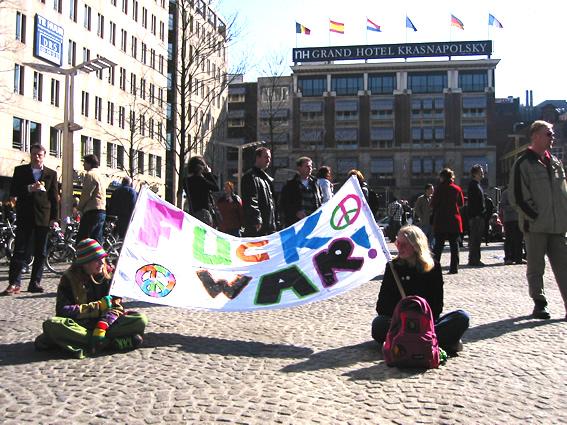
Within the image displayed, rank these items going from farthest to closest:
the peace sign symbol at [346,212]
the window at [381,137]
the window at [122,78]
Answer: the window at [381,137] < the window at [122,78] < the peace sign symbol at [346,212]

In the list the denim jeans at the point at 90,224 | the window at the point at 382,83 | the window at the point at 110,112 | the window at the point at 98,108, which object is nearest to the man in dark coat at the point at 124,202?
the denim jeans at the point at 90,224

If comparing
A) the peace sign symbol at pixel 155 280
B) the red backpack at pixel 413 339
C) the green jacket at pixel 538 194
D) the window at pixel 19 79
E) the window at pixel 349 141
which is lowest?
the red backpack at pixel 413 339

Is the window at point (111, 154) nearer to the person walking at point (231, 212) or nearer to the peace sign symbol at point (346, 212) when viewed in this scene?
the person walking at point (231, 212)

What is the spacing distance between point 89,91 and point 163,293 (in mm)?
45493

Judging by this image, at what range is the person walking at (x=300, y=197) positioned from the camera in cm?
841

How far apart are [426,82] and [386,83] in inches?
211

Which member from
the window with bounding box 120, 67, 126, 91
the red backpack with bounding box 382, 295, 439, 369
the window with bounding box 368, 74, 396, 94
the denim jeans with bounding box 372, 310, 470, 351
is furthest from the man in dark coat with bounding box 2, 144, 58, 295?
the window with bounding box 368, 74, 396, 94

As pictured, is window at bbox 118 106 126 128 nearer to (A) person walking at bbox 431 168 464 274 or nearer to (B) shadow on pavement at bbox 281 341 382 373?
(A) person walking at bbox 431 168 464 274

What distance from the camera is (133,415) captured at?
11.6 ft

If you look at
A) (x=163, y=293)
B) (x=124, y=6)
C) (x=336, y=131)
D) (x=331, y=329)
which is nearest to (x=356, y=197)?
(x=331, y=329)

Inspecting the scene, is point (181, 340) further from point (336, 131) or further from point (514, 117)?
point (514, 117)

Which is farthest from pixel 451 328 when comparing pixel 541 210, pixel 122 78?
pixel 122 78

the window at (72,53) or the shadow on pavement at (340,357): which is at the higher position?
the window at (72,53)

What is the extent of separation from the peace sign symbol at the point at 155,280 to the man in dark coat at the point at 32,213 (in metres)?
3.77
